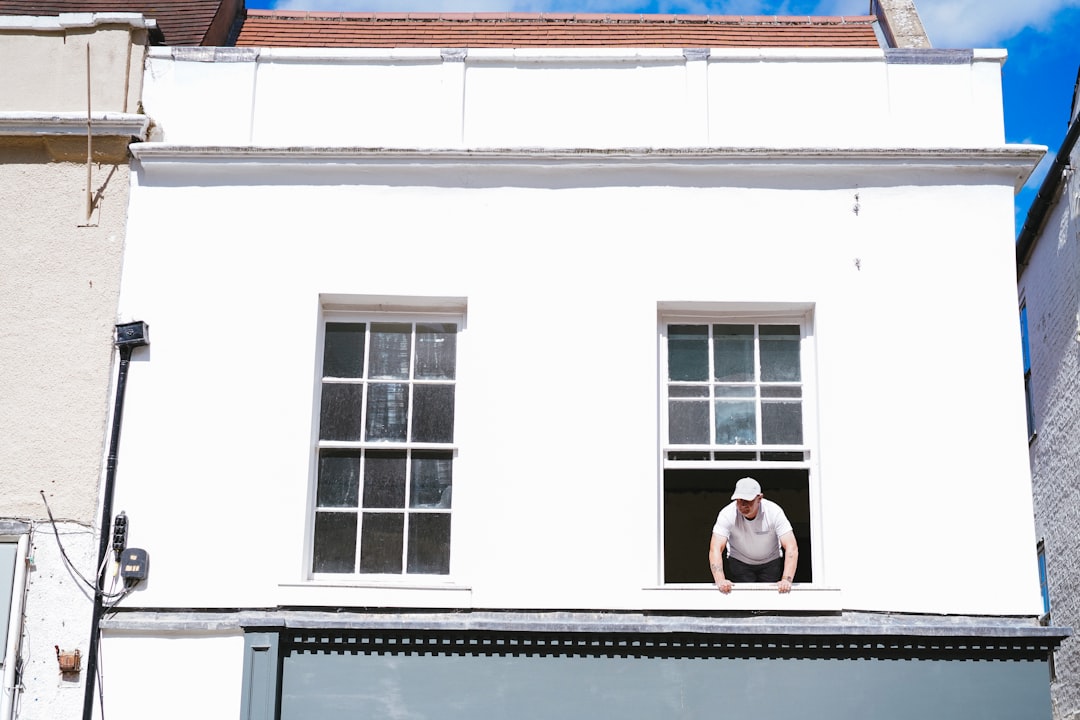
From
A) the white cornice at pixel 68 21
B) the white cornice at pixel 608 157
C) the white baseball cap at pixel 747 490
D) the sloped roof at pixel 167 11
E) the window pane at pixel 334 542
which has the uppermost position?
the sloped roof at pixel 167 11

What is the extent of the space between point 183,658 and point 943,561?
5.34 meters

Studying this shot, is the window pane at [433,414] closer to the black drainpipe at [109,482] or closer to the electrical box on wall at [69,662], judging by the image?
the black drainpipe at [109,482]

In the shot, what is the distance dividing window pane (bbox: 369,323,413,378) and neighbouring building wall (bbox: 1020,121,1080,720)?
243 inches

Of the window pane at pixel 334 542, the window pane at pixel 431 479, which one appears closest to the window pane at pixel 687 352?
the window pane at pixel 431 479

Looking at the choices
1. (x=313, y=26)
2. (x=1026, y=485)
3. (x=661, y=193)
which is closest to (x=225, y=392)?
(x=661, y=193)

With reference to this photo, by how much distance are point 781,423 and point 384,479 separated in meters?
2.97

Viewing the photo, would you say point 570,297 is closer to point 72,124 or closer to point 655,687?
point 655,687

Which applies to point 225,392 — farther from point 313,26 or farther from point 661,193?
point 313,26

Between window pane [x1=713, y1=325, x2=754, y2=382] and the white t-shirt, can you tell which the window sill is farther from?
window pane [x1=713, y1=325, x2=754, y2=382]

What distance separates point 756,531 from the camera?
9.08m

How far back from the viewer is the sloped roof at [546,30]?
39.4 feet

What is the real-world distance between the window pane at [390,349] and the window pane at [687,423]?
202cm

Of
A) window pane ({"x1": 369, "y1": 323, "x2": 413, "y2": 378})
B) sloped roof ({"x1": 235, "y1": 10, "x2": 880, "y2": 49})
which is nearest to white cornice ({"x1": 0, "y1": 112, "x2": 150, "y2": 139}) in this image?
window pane ({"x1": 369, "y1": 323, "x2": 413, "y2": 378})

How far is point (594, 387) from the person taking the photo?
9164mm
